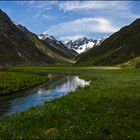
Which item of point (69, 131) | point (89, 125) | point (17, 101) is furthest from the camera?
point (17, 101)

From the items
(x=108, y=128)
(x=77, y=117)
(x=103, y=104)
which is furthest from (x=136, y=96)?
(x=108, y=128)

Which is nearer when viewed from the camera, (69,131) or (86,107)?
(69,131)

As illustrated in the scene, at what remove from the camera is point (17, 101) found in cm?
5347

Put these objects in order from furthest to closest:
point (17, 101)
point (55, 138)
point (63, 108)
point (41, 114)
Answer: point (17, 101) < point (63, 108) < point (41, 114) < point (55, 138)

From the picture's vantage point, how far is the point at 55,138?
71.6 feet

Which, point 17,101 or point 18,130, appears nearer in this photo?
point 18,130

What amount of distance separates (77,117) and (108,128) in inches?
155

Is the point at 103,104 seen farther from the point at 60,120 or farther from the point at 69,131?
the point at 69,131

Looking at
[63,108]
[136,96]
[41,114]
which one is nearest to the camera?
[41,114]

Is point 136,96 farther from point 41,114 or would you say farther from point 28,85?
point 28,85

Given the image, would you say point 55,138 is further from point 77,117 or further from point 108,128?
point 77,117

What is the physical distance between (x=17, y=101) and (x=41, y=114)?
81.7 ft

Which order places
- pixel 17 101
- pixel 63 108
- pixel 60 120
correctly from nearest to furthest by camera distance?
1. pixel 60 120
2. pixel 63 108
3. pixel 17 101

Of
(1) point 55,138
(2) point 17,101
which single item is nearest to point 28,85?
(2) point 17,101
